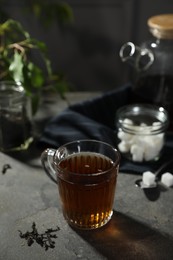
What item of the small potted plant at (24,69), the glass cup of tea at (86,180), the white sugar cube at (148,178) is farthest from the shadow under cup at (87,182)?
the small potted plant at (24,69)

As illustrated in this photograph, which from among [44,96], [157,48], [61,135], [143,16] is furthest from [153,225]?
[143,16]

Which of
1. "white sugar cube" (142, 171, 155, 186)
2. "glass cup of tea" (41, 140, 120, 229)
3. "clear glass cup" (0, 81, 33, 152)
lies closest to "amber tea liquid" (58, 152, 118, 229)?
"glass cup of tea" (41, 140, 120, 229)

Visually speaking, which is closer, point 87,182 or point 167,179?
point 87,182

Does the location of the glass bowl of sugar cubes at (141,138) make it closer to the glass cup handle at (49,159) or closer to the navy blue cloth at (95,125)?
the navy blue cloth at (95,125)

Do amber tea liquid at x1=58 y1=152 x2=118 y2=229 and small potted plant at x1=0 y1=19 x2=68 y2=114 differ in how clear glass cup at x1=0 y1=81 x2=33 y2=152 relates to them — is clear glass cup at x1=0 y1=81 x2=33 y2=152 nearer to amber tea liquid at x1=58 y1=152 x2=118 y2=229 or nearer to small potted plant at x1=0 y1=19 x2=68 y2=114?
small potted plant at x1=0 y1=19 x2=68 y2=114

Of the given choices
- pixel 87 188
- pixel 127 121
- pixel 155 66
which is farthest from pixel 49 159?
pixel 155 66

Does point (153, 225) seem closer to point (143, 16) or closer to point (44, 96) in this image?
point (44, 96)

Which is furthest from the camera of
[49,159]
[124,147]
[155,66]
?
[155,66]

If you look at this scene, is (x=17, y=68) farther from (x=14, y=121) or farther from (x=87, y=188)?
(x=87, y=188)

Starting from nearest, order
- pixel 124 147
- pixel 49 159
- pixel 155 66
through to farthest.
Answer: pixel 49 159, pixel 124 147, pixel 155 66
